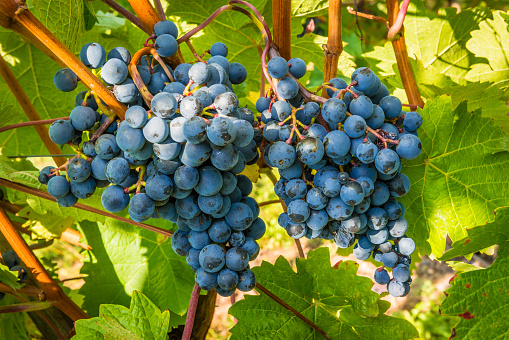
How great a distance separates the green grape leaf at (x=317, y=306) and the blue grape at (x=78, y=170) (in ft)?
2.02

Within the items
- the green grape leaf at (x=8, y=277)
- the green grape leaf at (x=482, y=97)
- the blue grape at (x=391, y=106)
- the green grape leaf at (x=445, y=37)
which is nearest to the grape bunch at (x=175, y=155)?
the blue grape at (x=391, y=106)

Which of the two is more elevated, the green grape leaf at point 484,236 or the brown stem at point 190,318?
the green grape leaf at point 484,236

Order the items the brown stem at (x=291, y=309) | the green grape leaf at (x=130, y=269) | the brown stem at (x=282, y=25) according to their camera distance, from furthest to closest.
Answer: the green grape leaf at (x=130, y=269), the brown stem at (x=291, y=309), the brown stem at (x=282, y=25)

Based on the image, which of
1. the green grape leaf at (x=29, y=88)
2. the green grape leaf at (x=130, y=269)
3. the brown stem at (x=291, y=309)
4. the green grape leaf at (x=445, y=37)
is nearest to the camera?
the brown stem at (x=291, y=309)

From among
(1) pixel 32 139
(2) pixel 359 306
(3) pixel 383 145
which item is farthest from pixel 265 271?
(1) pixel 32 139

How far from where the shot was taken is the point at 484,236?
1016mm

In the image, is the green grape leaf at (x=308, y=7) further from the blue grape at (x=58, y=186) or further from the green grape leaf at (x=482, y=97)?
the blue grape at (x=58, y=186)

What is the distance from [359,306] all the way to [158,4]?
1.02 meters

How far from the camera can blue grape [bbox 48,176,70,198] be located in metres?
0.88

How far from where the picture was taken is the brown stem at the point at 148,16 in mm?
970

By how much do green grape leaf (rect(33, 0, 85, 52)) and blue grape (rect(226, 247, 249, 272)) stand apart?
692 mm

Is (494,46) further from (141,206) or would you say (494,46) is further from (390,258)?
(141,206)

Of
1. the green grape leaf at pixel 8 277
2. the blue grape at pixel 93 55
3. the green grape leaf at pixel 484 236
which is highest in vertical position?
the blue grape at pixel 93 55

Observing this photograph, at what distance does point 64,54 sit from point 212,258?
50 centimetres
